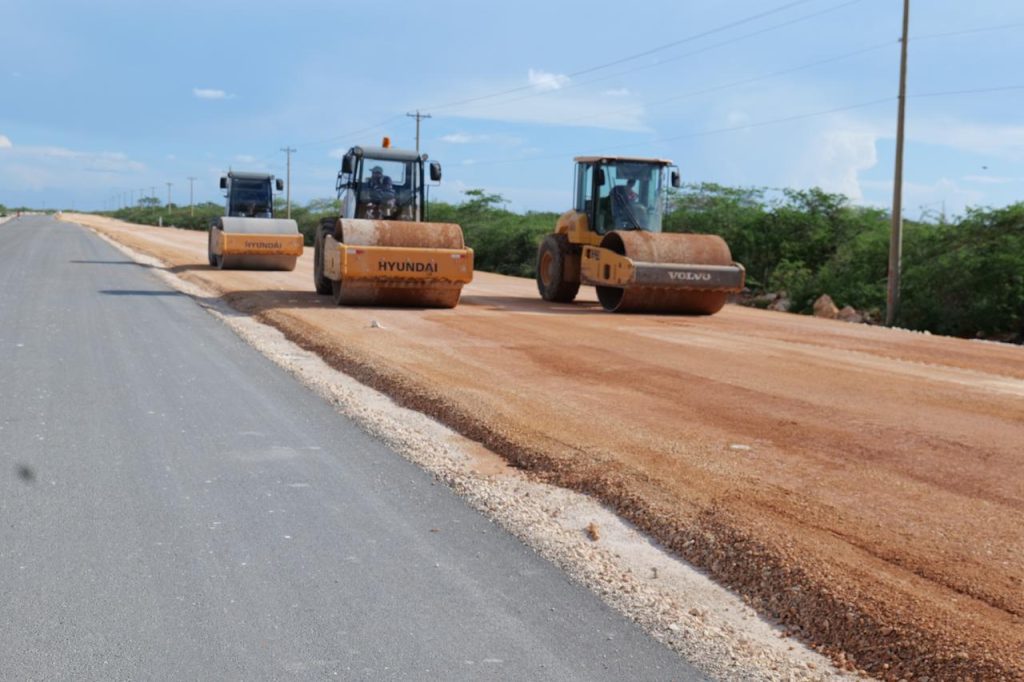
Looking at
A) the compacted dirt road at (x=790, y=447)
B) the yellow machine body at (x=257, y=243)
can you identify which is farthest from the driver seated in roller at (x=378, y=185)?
the yellow machine body at (x=257, y=243)

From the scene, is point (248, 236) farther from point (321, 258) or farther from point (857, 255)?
point (857, 255)

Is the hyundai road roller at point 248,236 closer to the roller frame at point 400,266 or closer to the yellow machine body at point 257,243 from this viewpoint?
the yellow machine body at point 257,243

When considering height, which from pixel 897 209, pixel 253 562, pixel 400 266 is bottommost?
pixel 253 562

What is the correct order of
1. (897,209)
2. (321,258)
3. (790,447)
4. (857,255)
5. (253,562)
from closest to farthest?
(253,562)
(790,447)
(321,258)
(897,209)
(857,255)

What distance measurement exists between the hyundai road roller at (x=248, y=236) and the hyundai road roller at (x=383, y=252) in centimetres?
866

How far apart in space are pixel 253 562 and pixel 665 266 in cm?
1435

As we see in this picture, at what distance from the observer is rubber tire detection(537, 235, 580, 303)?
22.1 meters

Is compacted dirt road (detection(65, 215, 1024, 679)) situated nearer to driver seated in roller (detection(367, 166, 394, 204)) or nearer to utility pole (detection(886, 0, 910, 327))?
driver seated in roller (detection(367, 166, 394, 204))

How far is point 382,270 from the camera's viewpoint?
18.5m

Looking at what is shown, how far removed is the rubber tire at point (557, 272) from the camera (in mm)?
22062

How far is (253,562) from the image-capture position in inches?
210

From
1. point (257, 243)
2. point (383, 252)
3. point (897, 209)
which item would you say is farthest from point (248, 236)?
point (897, 209)

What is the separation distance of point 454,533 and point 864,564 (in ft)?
7.17

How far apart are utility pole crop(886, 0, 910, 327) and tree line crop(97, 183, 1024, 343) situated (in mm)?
318
